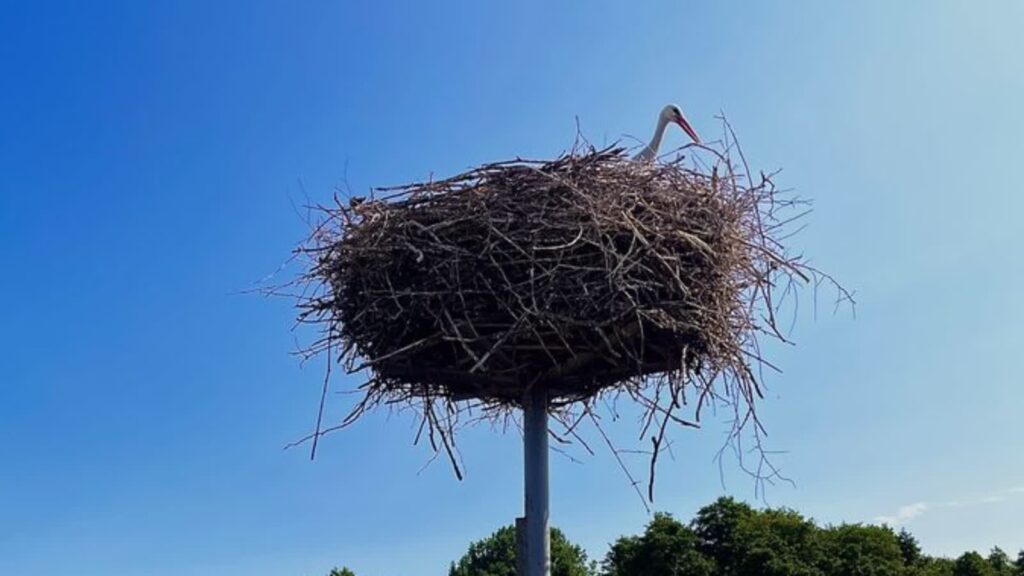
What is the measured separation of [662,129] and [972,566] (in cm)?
2583

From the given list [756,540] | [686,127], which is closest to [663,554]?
[756,540]

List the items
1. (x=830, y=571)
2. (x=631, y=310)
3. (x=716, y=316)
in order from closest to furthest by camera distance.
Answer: (x=631, y=310), (x=716, y=316), (x=830, y=571)

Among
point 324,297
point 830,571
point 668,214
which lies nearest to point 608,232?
point 668,214

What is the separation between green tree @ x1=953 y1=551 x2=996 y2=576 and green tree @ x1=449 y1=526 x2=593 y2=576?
10520 mm

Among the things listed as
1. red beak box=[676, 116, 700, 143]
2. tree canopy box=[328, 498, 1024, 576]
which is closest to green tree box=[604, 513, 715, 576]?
tree canopy box=[328, 498, 1024, 576]

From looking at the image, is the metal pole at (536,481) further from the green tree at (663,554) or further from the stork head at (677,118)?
the green tree at (663,554)

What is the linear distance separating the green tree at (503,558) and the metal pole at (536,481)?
28.5 meters

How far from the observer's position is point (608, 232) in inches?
213

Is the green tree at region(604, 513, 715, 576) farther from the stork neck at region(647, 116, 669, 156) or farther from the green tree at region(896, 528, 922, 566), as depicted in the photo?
the stork neck at region(647, 116, 669, 156)

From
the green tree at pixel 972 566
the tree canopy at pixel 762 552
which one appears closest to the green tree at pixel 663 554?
the tree canopy at pixel 762 552

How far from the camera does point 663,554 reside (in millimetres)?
31594

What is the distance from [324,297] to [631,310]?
6.21 ft

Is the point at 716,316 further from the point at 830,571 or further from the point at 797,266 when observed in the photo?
the point at 830,571

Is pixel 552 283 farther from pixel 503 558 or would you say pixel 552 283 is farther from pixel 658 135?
pixel 503 558
